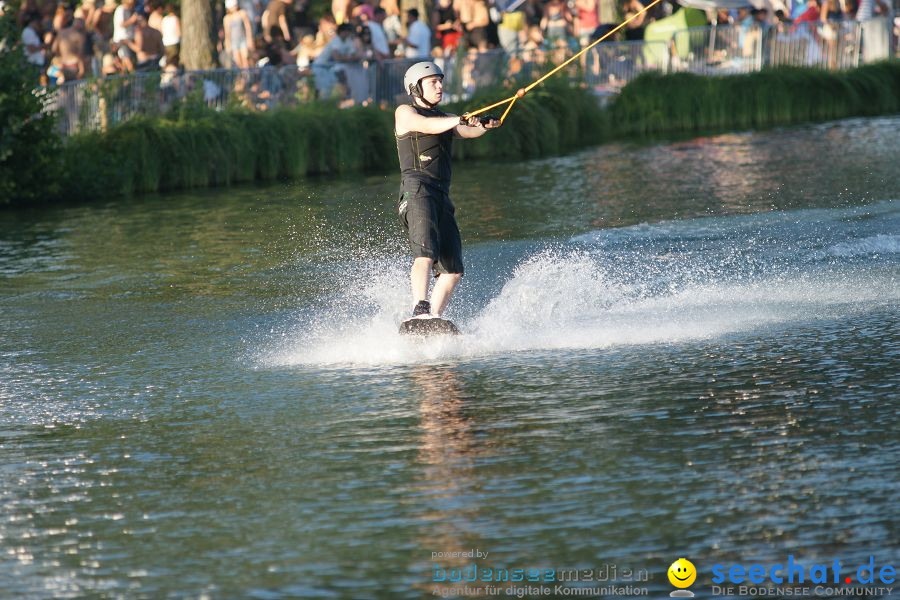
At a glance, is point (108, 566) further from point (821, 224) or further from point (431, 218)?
point (821, 224)

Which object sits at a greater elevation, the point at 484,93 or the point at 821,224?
the point at 484,93

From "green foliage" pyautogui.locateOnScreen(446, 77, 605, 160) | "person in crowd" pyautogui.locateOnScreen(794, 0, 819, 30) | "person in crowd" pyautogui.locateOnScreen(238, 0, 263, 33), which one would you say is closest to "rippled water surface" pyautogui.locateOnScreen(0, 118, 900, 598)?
"green foliage" pyautogui.locateOnScreen(446, 77, 605, 160)

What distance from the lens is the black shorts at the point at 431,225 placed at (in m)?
9.94

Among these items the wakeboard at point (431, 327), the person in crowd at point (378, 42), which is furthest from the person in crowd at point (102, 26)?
the wakeboard at point (431, 327)

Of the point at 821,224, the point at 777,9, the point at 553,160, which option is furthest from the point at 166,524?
the point at 777,9

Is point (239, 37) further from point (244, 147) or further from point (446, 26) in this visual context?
point (446, 26)

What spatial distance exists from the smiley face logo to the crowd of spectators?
18.2m

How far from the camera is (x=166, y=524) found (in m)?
6.34

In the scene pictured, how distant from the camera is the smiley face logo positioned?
17.8 ft

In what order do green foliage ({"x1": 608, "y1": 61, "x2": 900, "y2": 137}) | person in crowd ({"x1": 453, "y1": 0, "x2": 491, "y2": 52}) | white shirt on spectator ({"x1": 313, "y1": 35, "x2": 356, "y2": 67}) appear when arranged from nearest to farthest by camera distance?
white shirt on spectator ({"x1": 313, "y1": 35, "x2": 356, "y2": 67})
green foliage ({"x1": 608, "y1": 61, "x2": 900, "y2": 137})
person in crowd ({"x1": 453, "y1": 0, "x2": 491, "y2": 52})

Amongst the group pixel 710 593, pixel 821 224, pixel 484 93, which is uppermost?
pixel 484 93

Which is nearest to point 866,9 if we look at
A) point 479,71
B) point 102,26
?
point 479,71

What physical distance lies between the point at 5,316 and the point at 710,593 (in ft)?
25.7

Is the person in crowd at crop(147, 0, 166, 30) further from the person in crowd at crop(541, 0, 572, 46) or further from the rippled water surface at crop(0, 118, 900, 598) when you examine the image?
the rippled water surface at crop(0, 118, 900, 598)
